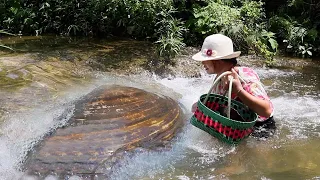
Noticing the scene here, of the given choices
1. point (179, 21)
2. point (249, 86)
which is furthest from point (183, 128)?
point (179, 21)

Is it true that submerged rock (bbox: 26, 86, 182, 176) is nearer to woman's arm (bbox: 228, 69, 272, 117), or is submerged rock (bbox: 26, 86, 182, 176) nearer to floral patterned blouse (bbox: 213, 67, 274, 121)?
floral patterned blouse (bbox: 213, 67, 274, 121)

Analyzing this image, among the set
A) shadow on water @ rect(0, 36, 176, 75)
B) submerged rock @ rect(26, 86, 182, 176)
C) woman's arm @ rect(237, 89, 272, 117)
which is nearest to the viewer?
woman's arm @ rect(237, 89, 272, 117)

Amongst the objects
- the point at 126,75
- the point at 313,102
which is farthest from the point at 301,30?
the point at 126,75

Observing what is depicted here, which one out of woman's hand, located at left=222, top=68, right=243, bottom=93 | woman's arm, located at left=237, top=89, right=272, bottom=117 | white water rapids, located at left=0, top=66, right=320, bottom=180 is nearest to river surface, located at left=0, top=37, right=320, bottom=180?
white water rapids, located at left=0, top=66, right=320, bottom=180

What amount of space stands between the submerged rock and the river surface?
0.11 m

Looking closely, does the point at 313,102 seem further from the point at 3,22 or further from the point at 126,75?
the point at 3,22

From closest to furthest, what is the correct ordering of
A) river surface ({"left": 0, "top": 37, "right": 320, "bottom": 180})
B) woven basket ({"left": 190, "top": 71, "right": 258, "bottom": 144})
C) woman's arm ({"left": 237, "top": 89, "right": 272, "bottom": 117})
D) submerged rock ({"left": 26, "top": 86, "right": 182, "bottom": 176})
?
woven basket ({"left": 190, "top": 71, "right": 258, "bottom": 144}), woman's arm ({"left": 237, "top": 89, "right": 272, "bottom": 117}), submerged rock ({"left": 26, "top": 86, "right": 182, "bottom": 176}), river surface ({"left": 0, "top": 37, "right": 320, "bottom": 180})

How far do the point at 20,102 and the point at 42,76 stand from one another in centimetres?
106

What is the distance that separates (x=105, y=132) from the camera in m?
4.10

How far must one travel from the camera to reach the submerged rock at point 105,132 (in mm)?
3621

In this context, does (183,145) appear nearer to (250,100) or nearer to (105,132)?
A: (105,132)

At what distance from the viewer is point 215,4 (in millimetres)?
8102

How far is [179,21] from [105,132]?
4344 mm

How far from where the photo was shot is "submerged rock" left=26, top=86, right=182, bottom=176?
3621 millimetres
